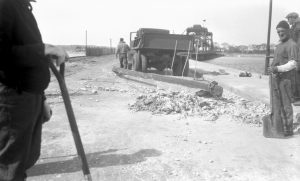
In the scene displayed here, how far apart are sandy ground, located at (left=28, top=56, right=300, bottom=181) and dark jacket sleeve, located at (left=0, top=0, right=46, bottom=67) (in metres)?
2.07

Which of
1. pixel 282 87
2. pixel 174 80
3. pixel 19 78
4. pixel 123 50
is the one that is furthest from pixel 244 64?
pixel 19 78

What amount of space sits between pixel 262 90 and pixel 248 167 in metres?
6.96

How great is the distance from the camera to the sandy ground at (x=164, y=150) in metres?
4.20

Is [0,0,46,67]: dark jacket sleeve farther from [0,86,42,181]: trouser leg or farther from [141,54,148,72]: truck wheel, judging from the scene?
[141,54,148,72]: truck wheel

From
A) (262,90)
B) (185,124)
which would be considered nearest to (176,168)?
(185,124)

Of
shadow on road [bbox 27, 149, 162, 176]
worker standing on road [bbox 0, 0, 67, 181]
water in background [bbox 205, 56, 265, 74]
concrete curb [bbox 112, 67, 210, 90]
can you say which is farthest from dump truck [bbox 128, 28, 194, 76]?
worker standing on road [bbox 0, 0, 67, 181]

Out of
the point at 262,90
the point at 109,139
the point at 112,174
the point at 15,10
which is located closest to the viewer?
the point at 15,10

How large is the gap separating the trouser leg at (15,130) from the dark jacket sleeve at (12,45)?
0.69 ft

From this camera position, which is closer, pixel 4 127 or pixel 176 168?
pixel 4 127

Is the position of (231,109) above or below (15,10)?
below

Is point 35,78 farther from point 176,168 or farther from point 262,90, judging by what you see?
point 262,90

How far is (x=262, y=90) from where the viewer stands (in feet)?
36.0

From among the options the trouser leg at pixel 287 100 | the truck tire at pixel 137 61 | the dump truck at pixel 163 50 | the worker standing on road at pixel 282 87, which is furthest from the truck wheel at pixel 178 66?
the trouser leg at pixel 287 100

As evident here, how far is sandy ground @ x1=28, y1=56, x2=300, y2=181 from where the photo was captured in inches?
165
